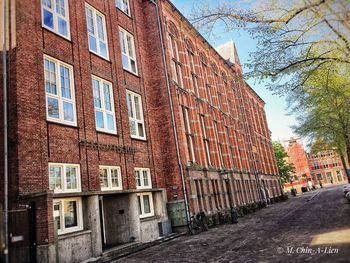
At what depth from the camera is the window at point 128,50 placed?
697 inches

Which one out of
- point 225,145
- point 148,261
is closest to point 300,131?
point 225,145

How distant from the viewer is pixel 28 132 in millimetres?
10281

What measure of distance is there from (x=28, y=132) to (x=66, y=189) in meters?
2.48

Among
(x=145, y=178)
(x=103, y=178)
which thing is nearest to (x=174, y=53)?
(x=145, y=178)

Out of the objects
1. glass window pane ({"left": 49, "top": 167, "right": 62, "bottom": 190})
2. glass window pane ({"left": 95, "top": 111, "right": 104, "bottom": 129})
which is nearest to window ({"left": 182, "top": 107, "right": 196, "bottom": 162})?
glass window pane ({"left": 95, "top": 111, "right": 104, "bottom": 129})

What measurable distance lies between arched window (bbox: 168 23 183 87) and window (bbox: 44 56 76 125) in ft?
31.8

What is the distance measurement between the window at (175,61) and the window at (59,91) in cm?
960

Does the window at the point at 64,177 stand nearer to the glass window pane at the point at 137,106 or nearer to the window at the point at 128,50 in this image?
the glass window pane at the point at 137,106

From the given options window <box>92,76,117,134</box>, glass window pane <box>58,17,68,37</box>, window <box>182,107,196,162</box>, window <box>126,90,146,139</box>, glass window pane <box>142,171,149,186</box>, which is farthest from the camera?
window <box>182,107,196,162</box>

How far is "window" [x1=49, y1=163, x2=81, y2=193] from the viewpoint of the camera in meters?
10.9

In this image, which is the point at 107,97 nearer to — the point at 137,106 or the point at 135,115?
the point at 135,115

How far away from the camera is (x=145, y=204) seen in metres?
16.1

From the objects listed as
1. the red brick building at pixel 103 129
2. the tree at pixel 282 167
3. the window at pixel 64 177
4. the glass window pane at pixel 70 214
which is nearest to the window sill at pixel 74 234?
the red brick building at pixel 103 129

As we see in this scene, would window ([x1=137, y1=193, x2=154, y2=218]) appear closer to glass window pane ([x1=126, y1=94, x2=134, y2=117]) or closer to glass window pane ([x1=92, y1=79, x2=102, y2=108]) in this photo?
glass window pane ([x1=126, y1=94, x2=134, y2=117])
